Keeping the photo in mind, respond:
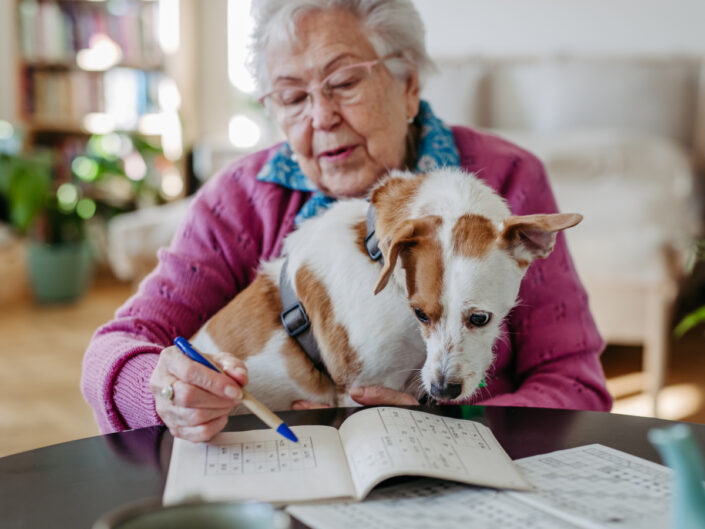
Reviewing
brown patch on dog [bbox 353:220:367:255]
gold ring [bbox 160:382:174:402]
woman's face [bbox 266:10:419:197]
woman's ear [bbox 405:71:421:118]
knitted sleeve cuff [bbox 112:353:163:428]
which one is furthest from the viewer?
woman's ear [bbox 405:71:421:118]

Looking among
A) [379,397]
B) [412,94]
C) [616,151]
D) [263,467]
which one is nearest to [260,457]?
[263,467]

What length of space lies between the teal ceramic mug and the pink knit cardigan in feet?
1.86

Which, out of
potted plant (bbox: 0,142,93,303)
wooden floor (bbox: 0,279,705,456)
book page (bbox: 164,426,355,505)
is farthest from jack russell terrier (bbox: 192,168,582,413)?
potted plant (bbox: 0,142,93,303)

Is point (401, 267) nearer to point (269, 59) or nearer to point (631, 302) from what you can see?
point (269, 59)

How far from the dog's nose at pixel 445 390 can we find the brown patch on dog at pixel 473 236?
0.56 feet

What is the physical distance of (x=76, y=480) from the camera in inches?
29.5

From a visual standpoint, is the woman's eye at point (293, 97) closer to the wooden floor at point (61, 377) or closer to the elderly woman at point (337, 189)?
the elderly woman at point (337, 189)

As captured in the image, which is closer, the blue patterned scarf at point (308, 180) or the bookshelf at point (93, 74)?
the blue patterned scarf at point (308, 180)

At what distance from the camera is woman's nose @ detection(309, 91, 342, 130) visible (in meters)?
1.24

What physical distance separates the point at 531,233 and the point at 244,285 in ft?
2.13

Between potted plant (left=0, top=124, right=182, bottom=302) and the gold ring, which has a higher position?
the gold ring

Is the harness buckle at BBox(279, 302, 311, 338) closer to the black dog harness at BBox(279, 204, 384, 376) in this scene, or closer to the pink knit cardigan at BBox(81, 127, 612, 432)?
the black dog harness at BBox(279, 204, 384, 376)

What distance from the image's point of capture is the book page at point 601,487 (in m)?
0.65

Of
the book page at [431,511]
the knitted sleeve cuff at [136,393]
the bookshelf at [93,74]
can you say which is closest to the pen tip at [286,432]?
the book page at [431,511]
